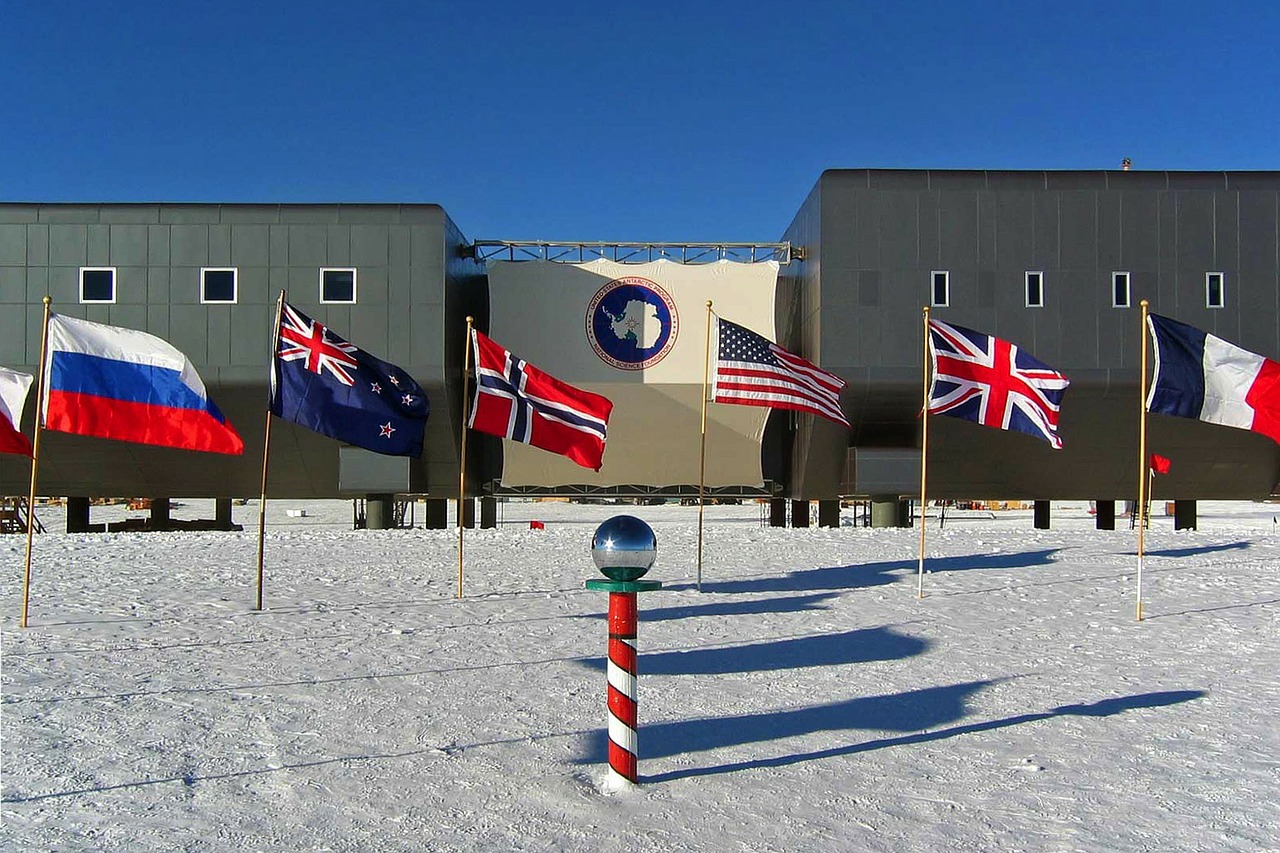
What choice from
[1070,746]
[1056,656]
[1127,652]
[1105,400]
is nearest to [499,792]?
[1070,746]

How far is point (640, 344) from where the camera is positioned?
26.8m

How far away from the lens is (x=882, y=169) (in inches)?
953

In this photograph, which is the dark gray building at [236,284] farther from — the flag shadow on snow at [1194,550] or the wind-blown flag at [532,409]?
the flag shadow on snow at [1194,550]

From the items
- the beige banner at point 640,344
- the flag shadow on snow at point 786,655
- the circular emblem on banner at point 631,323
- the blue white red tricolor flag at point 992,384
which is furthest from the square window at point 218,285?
the flag shadow on snow at point 786,655

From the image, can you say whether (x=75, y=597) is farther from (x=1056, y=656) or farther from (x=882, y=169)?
(x=882, y=169)

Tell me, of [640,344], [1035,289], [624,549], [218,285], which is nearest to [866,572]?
[1035,289]

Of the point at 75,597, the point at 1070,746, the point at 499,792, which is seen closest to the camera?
the point at 499,792

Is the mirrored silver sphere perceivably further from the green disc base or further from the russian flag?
the russian flag

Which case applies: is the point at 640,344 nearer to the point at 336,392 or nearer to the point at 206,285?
the point at 206,285

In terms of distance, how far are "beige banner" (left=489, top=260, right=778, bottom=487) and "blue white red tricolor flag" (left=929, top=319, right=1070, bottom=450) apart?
37.5 ft

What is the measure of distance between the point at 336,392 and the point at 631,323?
13946 mm

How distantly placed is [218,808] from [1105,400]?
73.0 ft

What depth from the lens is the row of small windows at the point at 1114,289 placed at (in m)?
24.3

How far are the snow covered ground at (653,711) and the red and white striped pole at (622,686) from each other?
255 millimetres
